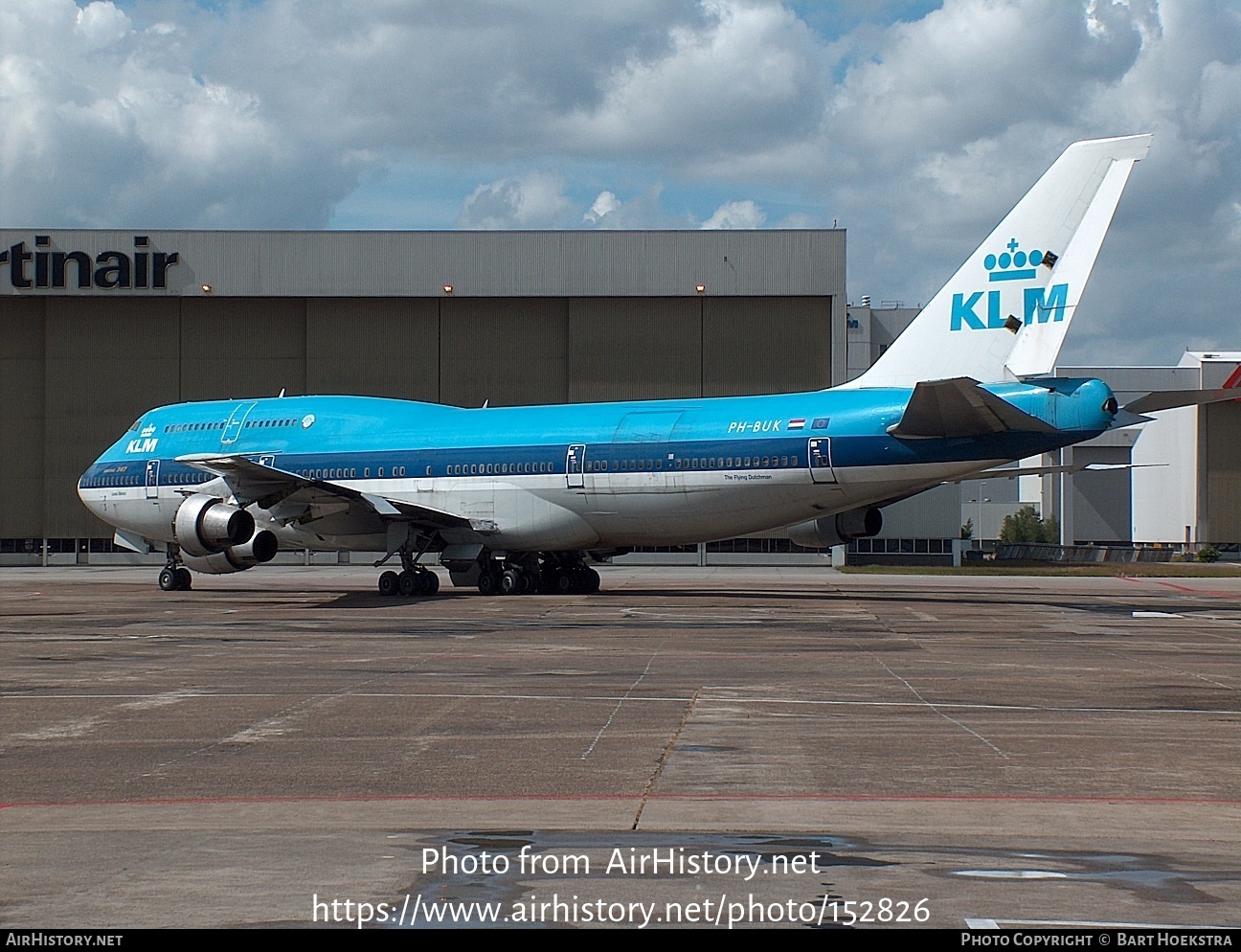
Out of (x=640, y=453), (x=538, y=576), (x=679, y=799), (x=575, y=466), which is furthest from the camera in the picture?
(x=538, y=576)

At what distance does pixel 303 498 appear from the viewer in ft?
106

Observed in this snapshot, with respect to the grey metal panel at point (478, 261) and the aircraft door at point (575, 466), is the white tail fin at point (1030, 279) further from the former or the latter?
the grey metal panel at point (478, 261)

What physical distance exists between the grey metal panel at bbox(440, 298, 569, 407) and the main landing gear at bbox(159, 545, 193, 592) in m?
24.6

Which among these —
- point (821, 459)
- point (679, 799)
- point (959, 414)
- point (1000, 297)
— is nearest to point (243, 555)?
point (821, 459)

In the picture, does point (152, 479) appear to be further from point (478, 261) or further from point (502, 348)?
point (478, 261)

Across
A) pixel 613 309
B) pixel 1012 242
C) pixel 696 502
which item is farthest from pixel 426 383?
pixel 1012 242

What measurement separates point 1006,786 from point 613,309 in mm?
52117

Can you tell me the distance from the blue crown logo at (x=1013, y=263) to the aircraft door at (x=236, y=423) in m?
20.8

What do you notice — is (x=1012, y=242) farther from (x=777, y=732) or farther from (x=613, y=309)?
(x=613, y=309)

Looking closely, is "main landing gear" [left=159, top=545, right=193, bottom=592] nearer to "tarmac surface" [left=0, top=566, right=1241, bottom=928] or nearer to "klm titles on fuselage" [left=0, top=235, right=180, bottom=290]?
"tarmac surface" [left=0, top=566, right=1241, bottom=928]

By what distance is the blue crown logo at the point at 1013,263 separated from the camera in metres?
28.1

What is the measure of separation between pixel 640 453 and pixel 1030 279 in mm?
9591

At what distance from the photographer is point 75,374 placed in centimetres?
6184

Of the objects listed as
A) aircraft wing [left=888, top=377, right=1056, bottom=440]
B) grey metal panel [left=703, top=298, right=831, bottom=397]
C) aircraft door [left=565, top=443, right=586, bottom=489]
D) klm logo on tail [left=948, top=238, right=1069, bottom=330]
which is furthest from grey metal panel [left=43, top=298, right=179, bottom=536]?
aircraft wing [left=888, top=377, right=1056, bottom=440]
